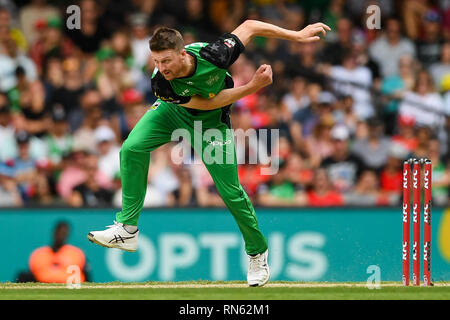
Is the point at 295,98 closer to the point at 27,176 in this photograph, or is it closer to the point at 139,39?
the point at 139,39

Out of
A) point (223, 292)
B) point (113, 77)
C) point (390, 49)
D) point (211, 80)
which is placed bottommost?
point (223, 292)

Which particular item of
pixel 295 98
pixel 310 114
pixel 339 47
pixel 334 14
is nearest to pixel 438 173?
pixel 310 114

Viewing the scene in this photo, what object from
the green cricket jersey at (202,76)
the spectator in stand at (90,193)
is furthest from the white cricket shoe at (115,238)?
the spectator in stand at (90,193)

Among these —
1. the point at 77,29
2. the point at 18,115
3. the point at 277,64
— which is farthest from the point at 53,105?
the point at 277,64

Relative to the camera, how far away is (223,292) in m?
8.79

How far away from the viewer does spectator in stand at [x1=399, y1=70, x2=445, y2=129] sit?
14508 mm

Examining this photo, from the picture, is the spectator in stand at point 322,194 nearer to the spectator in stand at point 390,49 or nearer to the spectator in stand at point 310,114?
the spectator in stand at point 310,114

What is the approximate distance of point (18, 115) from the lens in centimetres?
1398

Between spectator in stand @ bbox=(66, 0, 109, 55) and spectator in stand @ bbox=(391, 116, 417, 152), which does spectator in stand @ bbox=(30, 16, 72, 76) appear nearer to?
spectator in stand @ bbox=(66, 0, 109, 55)

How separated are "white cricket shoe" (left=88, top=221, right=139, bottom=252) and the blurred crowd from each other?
10.4ft

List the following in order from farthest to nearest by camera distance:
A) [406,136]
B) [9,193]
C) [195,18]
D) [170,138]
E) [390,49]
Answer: [195,18]
[390,49]
[406,136]
[9,193]
[170,138]

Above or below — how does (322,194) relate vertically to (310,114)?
below

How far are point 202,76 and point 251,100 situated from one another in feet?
19.7

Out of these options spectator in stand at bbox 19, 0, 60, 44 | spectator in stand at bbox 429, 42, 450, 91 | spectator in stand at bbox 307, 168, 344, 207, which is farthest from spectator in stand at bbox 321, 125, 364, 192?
spectator in stand at bbox 19, 0, 60, 44
